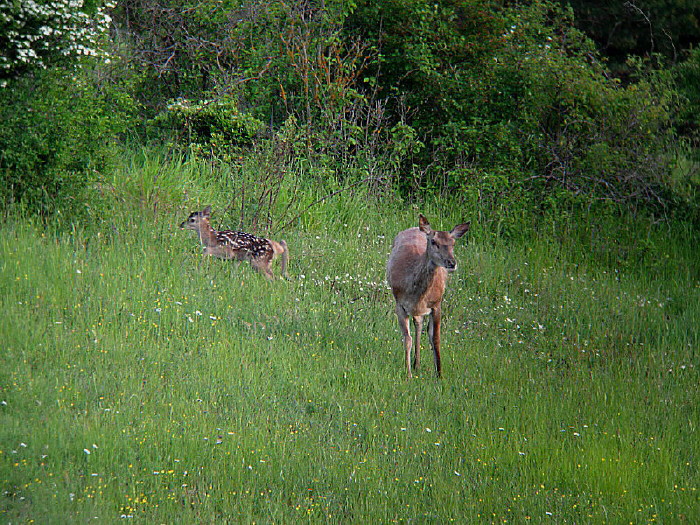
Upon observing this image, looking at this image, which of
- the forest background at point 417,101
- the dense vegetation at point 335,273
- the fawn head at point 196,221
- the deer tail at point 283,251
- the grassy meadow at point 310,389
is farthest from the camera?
the forest background at point 417,101

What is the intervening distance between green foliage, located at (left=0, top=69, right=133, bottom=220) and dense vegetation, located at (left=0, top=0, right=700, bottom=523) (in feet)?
0.13

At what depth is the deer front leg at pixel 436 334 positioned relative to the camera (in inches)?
353

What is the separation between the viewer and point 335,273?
11734mm

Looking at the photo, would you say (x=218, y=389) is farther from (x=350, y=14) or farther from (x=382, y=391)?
(x=350, y=14)

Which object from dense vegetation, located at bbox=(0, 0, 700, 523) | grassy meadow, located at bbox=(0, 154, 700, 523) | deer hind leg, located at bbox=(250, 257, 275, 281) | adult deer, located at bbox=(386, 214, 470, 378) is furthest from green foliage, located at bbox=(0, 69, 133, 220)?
adult deer, located at bbox=(386, 214, 470, 378)

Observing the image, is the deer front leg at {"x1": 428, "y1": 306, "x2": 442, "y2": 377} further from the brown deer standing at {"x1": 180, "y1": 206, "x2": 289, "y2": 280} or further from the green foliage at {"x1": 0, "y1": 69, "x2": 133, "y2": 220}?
the green foliage at {"x1": 0, "y1": 69, "x2": 133, "y2": 220}

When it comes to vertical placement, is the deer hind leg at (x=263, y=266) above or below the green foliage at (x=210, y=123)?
below

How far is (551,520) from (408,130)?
10.4 metres

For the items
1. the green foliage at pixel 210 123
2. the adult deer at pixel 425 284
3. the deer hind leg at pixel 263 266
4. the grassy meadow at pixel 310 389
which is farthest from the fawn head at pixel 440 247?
the green foliage at pixel 210 123

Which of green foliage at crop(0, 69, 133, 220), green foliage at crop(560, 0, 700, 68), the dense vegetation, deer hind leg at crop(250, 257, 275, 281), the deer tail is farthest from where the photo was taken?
green foliage at crop(560, 0, 700, 68)

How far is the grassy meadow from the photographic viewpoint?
6.14 metres

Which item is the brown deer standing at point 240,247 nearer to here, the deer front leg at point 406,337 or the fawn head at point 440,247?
the deer front leg at point 406,337

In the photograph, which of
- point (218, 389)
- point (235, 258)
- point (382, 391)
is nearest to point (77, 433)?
point (218, 389)

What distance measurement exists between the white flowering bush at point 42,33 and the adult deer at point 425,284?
519 cm
